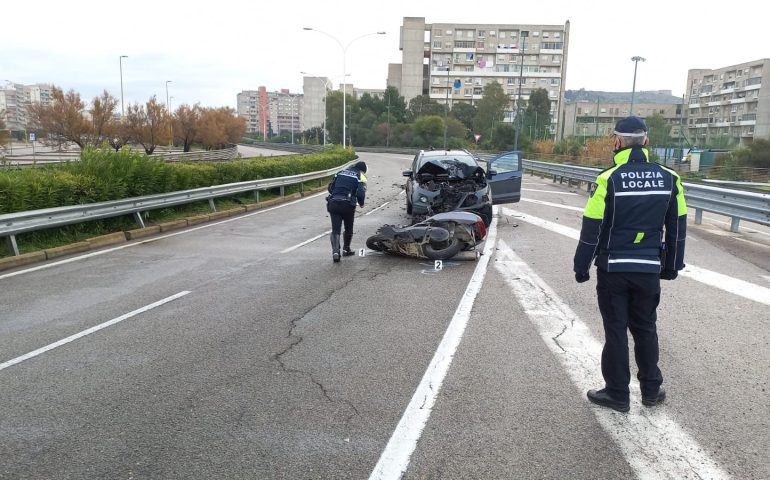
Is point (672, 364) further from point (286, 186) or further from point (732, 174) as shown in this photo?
point (732, 174)

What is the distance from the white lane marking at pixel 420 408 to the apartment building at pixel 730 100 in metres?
90.6

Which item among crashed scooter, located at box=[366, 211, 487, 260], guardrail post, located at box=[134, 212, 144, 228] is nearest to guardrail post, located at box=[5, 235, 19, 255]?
guardrail post, located at box=[134, 212, 144, 228]

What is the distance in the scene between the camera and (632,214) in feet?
12.8

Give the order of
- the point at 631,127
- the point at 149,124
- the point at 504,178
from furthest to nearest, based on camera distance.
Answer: the point at 149,124
the point at 504,178
the point at 631,127

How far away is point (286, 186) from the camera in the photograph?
21.5m

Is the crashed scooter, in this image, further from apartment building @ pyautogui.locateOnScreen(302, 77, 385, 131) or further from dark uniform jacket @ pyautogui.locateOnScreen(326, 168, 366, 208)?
apartment building @ pyautogui.locateOnScreen(302, 77, 385, 131)

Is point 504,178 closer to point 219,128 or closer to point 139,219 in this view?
point 139,219

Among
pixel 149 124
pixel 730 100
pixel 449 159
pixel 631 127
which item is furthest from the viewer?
pixel 730 100

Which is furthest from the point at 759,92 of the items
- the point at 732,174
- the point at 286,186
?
the point at 286,186

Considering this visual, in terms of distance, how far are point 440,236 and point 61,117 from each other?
3592cm

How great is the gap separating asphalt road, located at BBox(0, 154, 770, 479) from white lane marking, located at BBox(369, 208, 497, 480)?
0.02 metres

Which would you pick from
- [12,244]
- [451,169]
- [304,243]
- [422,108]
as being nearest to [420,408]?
[304,243]

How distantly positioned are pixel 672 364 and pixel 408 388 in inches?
91.4

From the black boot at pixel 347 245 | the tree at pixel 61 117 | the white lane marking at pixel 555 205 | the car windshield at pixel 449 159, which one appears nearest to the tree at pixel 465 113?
the tree at pixel 61 117
